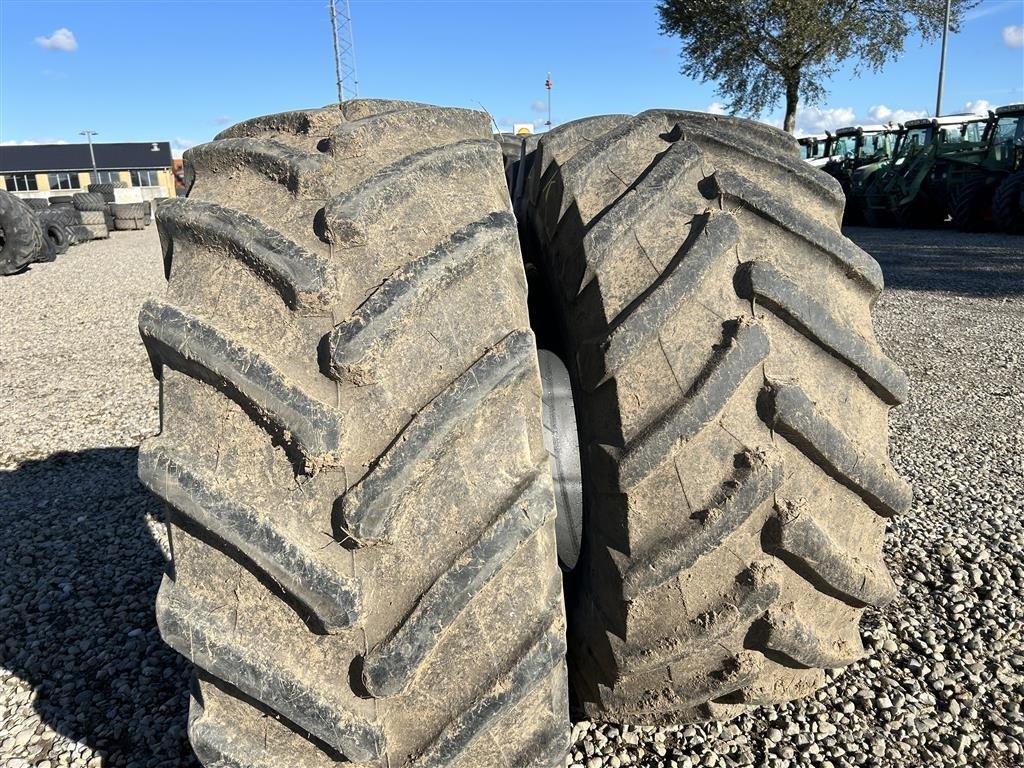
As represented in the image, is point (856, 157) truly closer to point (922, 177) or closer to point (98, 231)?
point (922, 177)

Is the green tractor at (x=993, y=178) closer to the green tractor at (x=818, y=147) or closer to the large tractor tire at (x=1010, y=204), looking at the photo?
the large tractor tire at (x=1010, y=204)

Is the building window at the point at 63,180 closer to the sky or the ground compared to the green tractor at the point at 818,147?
closer to the sky

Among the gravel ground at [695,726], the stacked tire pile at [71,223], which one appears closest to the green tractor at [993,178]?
the gravel ground at [695,726]

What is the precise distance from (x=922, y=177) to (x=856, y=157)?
4.16 m

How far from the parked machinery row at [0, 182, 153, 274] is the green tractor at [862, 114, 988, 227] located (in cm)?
1659

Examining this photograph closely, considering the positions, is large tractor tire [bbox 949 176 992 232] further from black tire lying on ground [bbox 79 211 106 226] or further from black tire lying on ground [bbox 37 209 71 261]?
black tire lying on ground [bbox 79 211 106 226]

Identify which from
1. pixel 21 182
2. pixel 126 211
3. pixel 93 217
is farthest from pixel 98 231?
pixel 21 182

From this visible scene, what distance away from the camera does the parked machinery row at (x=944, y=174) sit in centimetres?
1348

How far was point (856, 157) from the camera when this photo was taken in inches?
742

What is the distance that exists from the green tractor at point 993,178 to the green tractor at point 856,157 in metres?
2.54

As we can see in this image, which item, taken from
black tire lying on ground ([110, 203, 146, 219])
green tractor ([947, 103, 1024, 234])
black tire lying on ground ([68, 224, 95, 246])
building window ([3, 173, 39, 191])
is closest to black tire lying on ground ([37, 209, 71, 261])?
black tire lying on ground ([68, 224, 95, 246])

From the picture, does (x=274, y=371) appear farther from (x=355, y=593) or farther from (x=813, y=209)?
(x=813, y=209)

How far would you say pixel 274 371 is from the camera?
1.07 meters

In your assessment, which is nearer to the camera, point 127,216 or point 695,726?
point 695,726
